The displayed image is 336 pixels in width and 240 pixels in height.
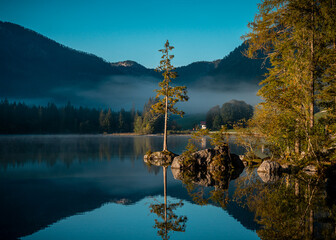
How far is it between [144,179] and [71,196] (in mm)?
6389

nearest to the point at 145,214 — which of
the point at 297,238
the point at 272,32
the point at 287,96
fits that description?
the point at 297,238

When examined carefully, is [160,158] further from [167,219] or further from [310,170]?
[167,219]

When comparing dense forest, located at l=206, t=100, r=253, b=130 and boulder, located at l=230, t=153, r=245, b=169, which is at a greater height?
dense forest, located at l=206, t=100, r=253, b=130

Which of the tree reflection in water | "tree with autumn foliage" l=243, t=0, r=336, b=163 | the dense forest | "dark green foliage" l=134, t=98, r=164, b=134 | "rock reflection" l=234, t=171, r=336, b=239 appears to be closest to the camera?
"rock reflection" l=234, t=171, r=336, b=239

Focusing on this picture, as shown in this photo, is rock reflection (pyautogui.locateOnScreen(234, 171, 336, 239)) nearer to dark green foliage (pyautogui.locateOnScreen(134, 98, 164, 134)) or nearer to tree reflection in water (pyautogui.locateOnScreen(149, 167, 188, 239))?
tree reflection in water (pyautogui.locateOnScreen(149, 167, 188, 239))

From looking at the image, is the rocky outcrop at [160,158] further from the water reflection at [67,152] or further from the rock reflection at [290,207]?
the rock reflection at [290,207]

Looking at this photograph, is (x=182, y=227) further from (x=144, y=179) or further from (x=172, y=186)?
(x=144, y=179)

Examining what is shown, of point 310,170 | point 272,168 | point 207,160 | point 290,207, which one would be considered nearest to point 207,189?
point 290,207

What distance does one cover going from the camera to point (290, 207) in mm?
10852

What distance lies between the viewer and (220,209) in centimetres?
1143

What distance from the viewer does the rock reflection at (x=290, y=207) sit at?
27.4 feet

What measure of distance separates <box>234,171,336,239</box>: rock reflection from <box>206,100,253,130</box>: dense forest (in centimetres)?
13702

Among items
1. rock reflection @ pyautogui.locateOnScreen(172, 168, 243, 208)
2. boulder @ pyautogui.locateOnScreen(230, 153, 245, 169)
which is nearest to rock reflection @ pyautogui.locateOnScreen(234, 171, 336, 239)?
rock reflection @ pyautogui.locateOnScreen(172, 168, 243, 208)

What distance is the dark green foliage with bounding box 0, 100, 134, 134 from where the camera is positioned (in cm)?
15662
